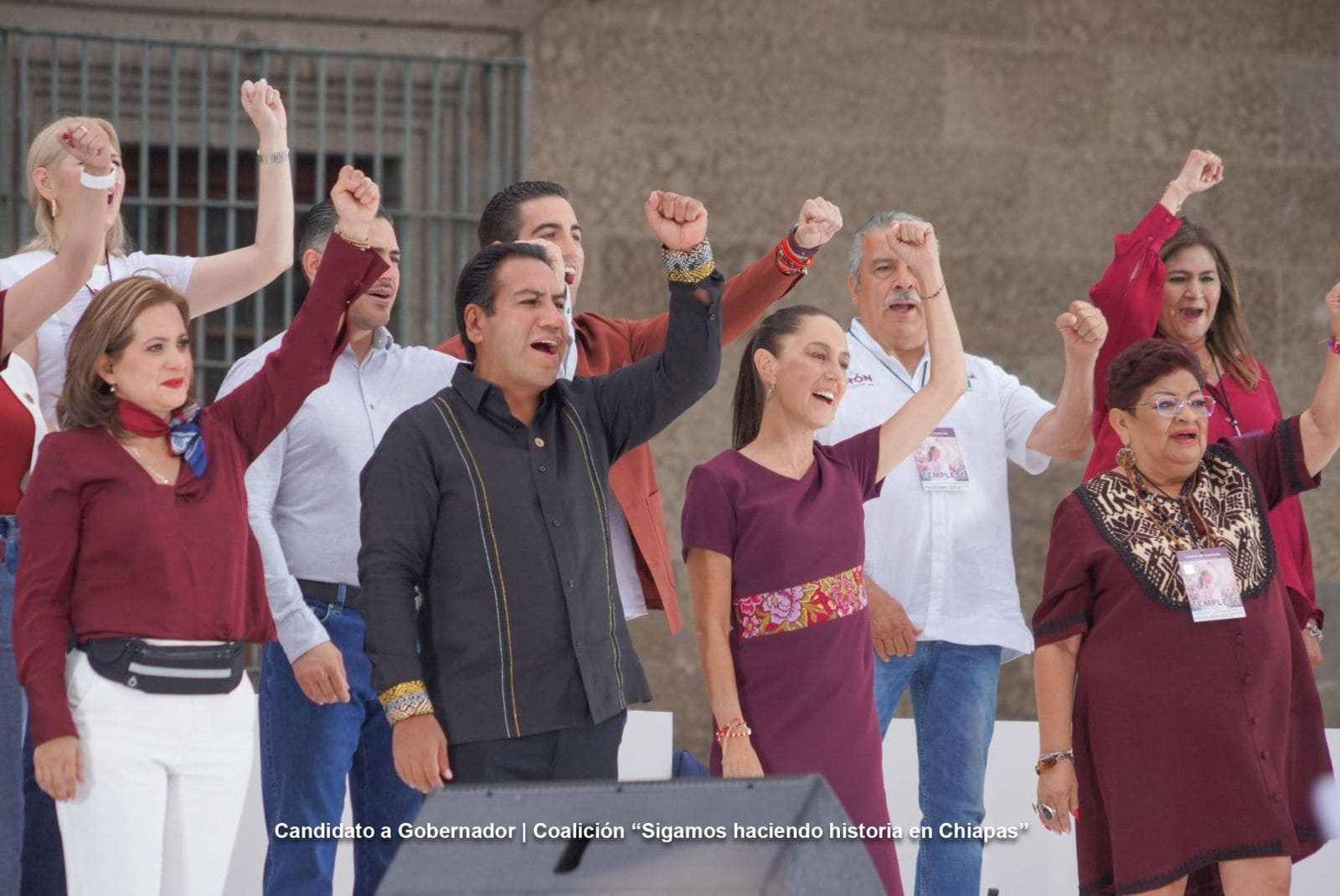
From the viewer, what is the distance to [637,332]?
3996 mm

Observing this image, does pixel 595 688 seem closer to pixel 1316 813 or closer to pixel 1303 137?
pixel 1316 813

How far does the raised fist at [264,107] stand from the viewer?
3.65 meters

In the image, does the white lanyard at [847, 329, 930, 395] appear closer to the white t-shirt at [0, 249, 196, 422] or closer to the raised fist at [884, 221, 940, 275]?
the raised fist at [884, 221, 940, 275]

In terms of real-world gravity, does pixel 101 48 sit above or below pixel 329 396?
above

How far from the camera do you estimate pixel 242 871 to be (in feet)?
14.8

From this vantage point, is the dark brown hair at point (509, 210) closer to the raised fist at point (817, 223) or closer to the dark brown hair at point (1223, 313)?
the raised fist at point (817, 223)

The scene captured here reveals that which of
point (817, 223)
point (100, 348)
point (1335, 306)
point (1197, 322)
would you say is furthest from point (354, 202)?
point (1197, 322)

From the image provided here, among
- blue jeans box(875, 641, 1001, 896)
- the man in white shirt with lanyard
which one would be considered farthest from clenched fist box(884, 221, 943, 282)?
blue jeans box(875, 641, 1001, 896)

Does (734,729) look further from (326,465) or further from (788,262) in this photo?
(326,465)

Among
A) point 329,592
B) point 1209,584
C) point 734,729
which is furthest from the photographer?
point 329,592

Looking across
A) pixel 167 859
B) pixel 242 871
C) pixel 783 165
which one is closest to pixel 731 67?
pixel 783 165

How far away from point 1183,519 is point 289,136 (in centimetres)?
391

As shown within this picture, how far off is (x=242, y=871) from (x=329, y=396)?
52.4 inches

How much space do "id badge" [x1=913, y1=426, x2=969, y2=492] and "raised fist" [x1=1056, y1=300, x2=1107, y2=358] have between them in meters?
0.41
